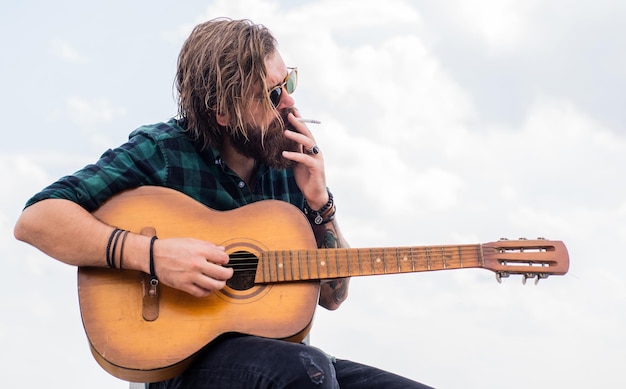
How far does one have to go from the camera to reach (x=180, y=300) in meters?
1.97

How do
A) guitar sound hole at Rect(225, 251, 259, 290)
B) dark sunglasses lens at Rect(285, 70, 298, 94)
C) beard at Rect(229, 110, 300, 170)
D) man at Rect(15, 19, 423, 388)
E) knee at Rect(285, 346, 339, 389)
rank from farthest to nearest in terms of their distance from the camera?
dark sunglasses lens at Rect(285, 70, 298, 94) → beard at Rect(229, 110, 300, 170) → guitar sound hole at Rect(225, 251, 259, 290) → man at Rect(15, 19, 423, 388) → knee at Rect(285, 346, 339, 389)

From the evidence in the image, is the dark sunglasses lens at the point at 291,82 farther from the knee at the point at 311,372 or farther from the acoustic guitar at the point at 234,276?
the knee at the point at 311,372

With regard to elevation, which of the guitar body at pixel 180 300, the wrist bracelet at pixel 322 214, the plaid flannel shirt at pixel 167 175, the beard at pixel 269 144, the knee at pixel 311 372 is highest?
the beard at pixel 269 144

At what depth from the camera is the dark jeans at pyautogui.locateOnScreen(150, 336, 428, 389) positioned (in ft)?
5.53

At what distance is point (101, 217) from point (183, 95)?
641 mm

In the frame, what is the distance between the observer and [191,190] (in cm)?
224

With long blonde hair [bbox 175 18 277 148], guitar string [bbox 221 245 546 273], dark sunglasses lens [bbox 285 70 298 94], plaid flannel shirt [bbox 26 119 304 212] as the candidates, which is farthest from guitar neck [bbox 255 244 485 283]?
dark sunglasses lens [bbox 285 70 298 94]

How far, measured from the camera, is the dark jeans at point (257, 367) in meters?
1.68

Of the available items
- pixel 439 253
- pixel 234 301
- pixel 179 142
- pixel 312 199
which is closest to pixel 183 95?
pixel 179 142

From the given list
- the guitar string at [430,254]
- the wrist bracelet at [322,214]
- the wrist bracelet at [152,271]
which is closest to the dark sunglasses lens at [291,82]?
the wrist bracelet at [322,214]

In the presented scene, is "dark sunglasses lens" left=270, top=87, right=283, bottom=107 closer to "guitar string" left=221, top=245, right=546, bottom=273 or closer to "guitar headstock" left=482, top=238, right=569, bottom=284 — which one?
"guitar string" left=221, top=245, right=546, bottom=273

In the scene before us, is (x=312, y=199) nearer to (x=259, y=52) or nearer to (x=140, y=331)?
(x=259, y=52)

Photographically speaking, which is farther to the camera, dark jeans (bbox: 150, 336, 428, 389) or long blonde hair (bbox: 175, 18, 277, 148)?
long blonde hair (bbox: 175, 18, 277, 148)

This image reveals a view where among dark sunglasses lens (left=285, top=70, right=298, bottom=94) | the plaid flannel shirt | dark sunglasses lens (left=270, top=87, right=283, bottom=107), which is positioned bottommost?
the plaid flannel shirt
